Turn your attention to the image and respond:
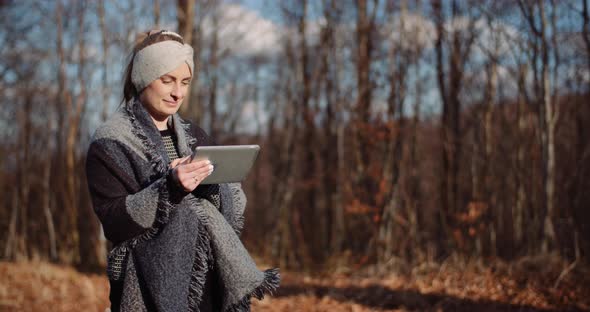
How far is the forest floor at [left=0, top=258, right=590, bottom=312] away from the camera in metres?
5.25

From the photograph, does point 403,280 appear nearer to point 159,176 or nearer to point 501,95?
point 159,176

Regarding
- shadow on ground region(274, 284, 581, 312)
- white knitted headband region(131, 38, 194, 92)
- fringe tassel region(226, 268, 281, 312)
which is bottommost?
shadow on ground region(274, 284, 581, 312)

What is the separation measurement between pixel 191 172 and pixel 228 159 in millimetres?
131

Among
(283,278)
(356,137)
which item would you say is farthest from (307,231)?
(283,278)

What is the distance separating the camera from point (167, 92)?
2084 mm

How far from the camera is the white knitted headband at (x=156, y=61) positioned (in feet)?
6.73

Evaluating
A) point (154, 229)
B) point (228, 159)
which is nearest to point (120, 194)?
point (154, 229)

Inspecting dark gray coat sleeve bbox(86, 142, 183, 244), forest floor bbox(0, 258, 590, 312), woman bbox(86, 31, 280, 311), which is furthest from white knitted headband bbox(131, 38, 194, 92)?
forest floor bbox(0, 258, 590, 312)

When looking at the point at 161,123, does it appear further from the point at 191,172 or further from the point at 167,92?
the point at 191,172

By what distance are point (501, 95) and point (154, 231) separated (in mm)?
11282

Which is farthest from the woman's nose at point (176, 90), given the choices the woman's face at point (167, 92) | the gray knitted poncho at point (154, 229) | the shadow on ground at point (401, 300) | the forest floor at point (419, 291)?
the shadow on ground at point (401, 300)

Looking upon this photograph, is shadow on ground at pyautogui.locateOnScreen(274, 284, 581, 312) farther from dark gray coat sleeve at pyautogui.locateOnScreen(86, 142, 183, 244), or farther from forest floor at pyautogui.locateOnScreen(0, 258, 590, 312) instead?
dark gray coat sleeve at pyautogui.locateOnScreen(86, 142, 183, 244)

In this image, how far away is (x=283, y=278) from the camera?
725 cm

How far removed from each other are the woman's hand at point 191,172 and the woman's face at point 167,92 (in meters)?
0.36
